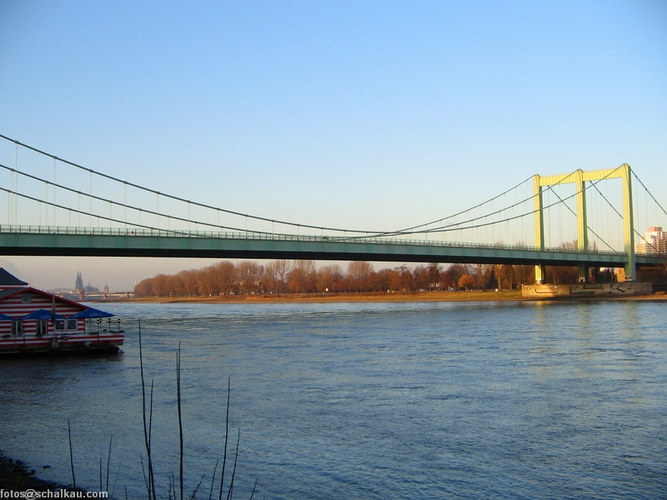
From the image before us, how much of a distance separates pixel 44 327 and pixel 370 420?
70.8 ft

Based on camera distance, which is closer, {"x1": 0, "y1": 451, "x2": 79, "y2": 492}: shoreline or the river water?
{"x1": 0, "y1": 451, "x2": 79, "y2": 492}: shoreline

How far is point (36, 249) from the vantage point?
52219mm

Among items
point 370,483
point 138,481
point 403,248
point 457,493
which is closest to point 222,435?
point 138,481

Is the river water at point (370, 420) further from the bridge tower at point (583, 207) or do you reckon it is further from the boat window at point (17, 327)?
the bridge tower at point (583, 207)

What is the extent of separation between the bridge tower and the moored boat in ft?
226

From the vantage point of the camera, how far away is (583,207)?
3728 inches

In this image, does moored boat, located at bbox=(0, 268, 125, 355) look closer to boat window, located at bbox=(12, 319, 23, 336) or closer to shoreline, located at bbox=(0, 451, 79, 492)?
boat window, located at bbox=(12, 319, 23, 336)

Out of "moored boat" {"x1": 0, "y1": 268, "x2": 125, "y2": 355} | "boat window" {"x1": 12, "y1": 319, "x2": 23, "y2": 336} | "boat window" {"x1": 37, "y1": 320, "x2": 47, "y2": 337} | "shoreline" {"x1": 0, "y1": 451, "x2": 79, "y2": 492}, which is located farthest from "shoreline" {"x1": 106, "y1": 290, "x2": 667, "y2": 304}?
"shoreline" {"x1": 0, "y1": 451, "x2": 79, "y2": 492}

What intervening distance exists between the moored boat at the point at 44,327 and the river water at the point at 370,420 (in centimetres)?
145

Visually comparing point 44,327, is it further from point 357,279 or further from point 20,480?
point 357,279

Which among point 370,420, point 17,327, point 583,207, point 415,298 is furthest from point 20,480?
point 415,298

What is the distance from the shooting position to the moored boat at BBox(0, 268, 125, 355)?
3142cm

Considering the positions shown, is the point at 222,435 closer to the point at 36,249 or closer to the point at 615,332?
the point at 615,332

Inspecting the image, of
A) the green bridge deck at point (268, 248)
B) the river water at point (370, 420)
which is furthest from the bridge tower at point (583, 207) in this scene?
the river water at point (370, 420)
